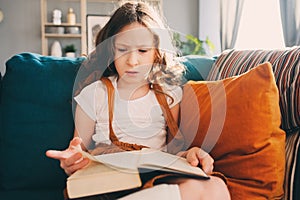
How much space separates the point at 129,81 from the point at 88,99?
0.16 meters

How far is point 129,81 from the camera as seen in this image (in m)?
1.37

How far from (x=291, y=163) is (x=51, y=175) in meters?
0.79

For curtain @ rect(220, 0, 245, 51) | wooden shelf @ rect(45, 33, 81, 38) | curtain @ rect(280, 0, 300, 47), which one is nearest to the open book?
curtain @ rect(280, 0, 300, 47)

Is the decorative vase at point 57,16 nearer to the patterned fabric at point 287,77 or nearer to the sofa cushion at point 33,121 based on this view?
the sofa cushion at point 33,121

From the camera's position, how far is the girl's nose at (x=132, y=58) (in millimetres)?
1270

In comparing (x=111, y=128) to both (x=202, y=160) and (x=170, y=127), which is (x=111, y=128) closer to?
(x=170, y=127)

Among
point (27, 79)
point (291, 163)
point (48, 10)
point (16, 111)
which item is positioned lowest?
point (291, 163)

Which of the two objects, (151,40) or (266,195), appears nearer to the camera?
(266,195)

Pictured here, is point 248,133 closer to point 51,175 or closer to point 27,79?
point 51,175

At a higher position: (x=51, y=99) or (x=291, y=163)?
(x=51, y=99)

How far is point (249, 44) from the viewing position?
11.1 feet

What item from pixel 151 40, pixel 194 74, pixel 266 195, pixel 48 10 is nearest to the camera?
pixel 266 195

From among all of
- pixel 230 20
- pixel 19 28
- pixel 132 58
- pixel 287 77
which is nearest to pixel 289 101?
pixel 287 77

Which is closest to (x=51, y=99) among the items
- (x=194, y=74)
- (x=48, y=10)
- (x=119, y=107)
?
(x=119, y=107)
